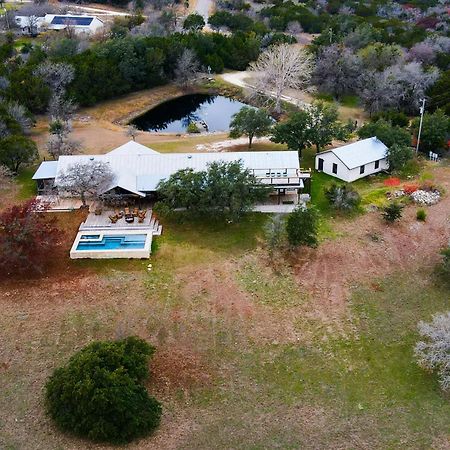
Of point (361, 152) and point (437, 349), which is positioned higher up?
point (361, 152)

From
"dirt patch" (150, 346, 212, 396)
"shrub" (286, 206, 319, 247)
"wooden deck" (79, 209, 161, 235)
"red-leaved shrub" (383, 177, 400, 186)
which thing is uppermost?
"shrub" (286, 206, 319, 247)

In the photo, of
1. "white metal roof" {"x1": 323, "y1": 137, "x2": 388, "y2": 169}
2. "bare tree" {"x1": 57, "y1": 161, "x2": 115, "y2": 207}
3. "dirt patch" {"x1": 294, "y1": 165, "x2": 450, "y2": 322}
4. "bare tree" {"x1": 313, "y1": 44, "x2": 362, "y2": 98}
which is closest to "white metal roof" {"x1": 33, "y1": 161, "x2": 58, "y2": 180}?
"bare tree" {"x1": 57, "y1": 161, "x2": 115, "y2": 207}

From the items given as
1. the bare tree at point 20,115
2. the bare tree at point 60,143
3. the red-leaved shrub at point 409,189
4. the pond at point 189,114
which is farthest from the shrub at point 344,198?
the bare tree at point 20,115

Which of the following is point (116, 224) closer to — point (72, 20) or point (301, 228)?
point (301, 228)

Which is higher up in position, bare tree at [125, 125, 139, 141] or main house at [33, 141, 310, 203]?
main house at [33, 141, 310, 203]

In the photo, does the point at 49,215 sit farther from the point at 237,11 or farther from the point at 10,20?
the point at 237,11

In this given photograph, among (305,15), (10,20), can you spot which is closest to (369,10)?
(305,15)

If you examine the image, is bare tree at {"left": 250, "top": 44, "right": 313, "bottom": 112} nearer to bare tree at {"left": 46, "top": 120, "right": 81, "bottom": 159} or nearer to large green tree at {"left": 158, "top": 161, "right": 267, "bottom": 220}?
bare tree at {"left": 46, "top": 120, "right": 81, "bottom": 159}

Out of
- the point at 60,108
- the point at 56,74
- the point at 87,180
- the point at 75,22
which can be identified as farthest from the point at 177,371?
the point at 75,22
